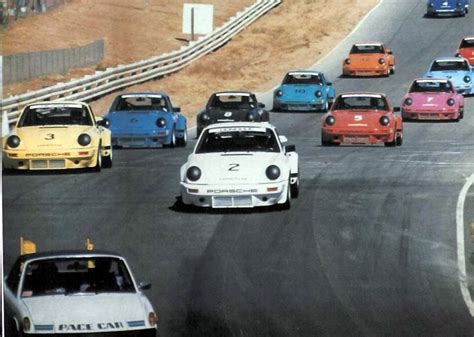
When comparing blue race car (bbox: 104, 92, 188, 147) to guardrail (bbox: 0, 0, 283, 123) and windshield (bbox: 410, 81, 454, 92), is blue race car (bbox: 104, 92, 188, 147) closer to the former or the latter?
guardrail (bbox: 0, 0, 283, 123)

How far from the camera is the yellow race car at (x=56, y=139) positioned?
21.1 metres

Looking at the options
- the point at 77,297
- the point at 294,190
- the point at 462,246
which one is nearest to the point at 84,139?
the point at 294,190

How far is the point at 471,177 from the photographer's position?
72.7ft

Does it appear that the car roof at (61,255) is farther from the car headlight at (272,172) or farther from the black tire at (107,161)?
the black tire at (107,161)

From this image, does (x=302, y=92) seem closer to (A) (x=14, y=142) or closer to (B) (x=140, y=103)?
(B) (x=140, y=103)

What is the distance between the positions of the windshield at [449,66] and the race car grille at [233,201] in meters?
17.1

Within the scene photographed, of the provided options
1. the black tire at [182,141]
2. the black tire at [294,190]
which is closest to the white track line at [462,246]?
the black tire at [294,190]


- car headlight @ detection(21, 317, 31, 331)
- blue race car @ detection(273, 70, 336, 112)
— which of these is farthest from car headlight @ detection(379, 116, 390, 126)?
car headlight @ detection(21, 317, 31, 331)

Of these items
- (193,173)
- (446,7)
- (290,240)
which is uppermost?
(446,7)

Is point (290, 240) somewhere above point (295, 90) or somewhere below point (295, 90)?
below

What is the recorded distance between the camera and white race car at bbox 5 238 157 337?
14.1 m

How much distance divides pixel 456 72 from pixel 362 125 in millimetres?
9958

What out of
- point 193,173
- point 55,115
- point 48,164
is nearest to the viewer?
point 193,173

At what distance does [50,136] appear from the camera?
21.6 metres
